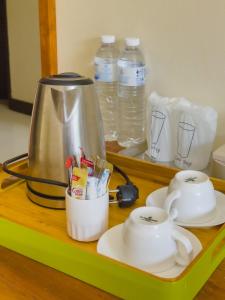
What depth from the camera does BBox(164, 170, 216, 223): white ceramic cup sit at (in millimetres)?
797

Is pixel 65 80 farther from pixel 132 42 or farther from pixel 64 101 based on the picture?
pixel 132 42

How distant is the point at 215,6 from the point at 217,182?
Answer: 0.41m

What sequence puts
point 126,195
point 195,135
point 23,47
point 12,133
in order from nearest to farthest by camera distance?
1. point 126,195
2. point 195,135
3. point 12,133
4. point 23,47

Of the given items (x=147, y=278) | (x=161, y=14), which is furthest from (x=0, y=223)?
(x=161, y=14)

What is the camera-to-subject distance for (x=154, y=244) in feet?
2.22

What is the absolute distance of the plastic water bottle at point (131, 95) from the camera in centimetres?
110

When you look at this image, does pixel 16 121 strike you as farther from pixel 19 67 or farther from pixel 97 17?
pixel 97 17

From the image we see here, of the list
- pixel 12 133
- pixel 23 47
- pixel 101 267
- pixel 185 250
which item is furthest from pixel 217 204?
pixel 23 47

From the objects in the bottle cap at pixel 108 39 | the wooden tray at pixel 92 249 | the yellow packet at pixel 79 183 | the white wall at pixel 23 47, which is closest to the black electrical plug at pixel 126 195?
the wooden tray at pixel 92 249

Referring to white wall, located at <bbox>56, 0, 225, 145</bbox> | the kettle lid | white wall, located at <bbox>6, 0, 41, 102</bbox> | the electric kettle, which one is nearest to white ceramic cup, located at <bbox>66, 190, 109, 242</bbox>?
the electric kettle

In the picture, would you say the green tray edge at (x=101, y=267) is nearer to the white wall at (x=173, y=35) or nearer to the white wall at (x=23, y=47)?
the white wall at (x=173, y=35)

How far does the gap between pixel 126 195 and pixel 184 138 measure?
0.24m

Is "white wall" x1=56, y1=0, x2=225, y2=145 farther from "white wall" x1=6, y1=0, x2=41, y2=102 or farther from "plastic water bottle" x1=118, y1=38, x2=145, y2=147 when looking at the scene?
"white wall" x1=6, y1=0, x2=41, y2=102

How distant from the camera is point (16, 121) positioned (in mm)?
3184
